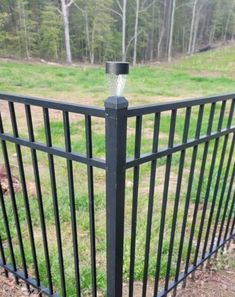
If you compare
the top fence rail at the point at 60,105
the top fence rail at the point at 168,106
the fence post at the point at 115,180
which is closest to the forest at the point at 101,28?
the top fence rail at the point at 60,105

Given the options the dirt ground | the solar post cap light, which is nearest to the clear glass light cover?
the solar post cap light

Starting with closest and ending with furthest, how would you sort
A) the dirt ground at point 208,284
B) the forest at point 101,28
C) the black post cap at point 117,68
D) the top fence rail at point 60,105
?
the black post cap at point 117,68
the top fence rail at point 60,105
the dirt ground at point 208,284
the forest at point 101,28

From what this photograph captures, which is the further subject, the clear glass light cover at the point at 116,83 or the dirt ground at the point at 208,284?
the dirt ground at the point at 208,284

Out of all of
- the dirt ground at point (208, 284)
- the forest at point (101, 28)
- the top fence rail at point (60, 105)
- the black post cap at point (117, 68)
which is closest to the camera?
the black post cap at point (117, 68)

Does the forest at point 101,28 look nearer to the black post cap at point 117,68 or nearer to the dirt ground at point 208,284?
the dirt ground at point 208,284

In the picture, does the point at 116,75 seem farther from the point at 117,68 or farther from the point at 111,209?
the point at 111,209

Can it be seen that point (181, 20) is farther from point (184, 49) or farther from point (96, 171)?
point (96, 171)

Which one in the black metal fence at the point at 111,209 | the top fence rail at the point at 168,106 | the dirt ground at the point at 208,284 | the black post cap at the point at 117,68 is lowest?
the dirt ground at the point at 208,284

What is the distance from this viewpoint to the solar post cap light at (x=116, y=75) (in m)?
0.94

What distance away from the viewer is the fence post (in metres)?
0.97

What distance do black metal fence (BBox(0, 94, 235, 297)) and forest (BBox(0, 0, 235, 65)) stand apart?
761 inches

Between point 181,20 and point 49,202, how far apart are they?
43625 mm

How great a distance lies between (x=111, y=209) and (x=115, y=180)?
14 centimetres

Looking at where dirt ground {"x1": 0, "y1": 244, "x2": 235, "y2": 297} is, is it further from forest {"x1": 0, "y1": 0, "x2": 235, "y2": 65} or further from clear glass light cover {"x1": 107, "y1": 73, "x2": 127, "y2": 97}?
forest {"x1": 0, "y1": 0, "x2": 235, "y2": 65}
